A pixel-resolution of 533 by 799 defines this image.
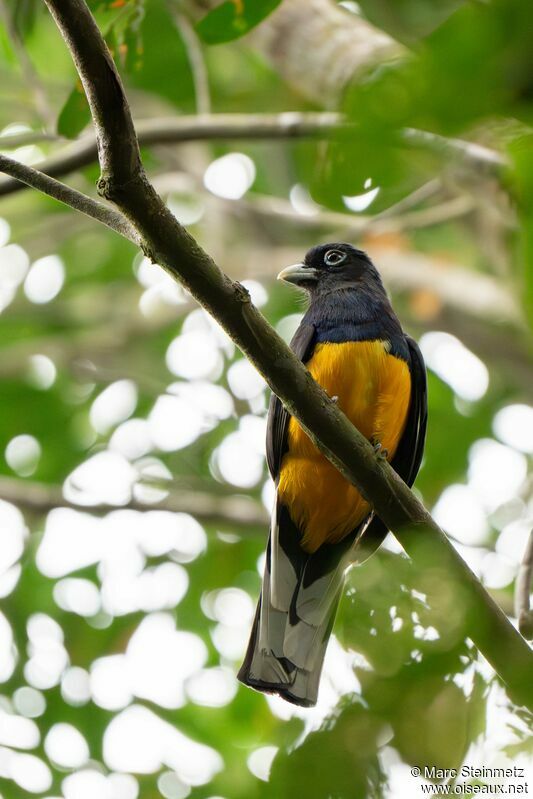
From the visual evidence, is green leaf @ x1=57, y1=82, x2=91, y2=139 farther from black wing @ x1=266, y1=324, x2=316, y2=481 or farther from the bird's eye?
the bird's eye

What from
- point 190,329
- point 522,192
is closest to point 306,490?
point 522,192

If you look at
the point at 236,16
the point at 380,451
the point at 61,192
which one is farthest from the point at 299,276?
the point at 61,192

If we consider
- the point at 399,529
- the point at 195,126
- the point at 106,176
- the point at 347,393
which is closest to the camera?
the point at 106,176

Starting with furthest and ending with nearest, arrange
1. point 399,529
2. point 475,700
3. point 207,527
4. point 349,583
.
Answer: point 207,527 → point 399,529 → point 349,583 → point 475,700

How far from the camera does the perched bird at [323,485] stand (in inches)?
155

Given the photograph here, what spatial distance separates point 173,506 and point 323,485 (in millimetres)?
1976

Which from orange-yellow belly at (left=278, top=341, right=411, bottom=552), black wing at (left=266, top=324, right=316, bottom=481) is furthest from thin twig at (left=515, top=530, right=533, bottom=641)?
black wing at (left=266, top=324, right=316, bottom=481)

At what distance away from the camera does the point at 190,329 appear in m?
8.23

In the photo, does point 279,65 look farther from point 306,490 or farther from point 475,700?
point 475,700

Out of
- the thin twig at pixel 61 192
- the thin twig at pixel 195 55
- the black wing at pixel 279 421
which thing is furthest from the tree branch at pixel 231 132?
the thin twig at pixel 61 192

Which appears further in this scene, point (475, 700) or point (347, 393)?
point (347, 393)

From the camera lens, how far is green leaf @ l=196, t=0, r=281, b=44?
3285mm

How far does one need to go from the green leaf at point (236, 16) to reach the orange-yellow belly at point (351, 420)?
1.38 m

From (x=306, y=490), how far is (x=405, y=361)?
0.71m
